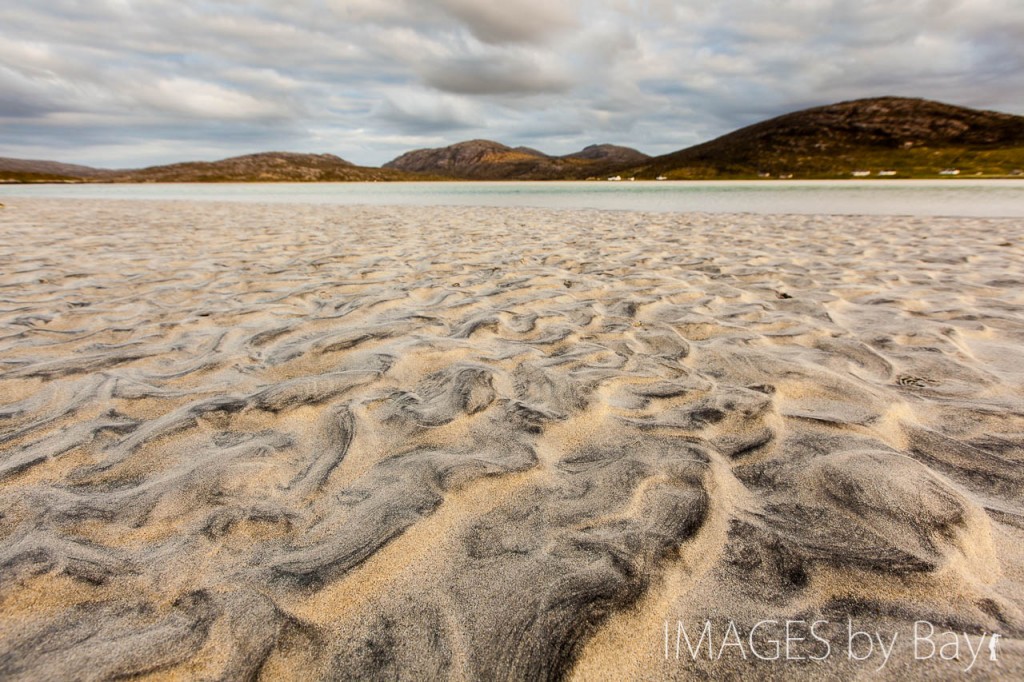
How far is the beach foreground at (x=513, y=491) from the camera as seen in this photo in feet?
4.26

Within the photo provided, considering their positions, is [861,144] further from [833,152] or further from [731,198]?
[731,198]

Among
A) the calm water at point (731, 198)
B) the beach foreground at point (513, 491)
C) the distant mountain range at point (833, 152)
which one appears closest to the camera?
the beach foreground at point (513, 491)

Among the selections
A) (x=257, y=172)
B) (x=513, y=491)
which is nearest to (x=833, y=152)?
(x=513, y=491)

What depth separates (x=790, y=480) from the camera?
6.37 ft

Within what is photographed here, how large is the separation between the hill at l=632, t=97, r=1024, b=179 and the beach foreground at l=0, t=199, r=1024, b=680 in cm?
10302

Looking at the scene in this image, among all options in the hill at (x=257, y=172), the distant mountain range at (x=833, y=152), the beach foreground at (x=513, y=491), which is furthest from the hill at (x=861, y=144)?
the beach foreground at (x=513, y=491)

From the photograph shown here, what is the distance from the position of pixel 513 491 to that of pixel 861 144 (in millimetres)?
139947

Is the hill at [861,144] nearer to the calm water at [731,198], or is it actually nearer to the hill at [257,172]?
the calm water at [731,198]

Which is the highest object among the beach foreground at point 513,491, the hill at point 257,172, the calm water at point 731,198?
the beach foreground at point 513,491

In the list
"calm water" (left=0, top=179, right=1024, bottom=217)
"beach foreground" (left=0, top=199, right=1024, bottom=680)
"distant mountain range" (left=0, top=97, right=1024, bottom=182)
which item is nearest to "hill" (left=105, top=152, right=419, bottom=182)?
"distant mountain range" (left=0, top=97, right=1024, bottom=182)

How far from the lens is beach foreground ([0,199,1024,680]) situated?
130 cm

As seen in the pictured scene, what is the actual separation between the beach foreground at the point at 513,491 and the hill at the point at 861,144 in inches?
4056

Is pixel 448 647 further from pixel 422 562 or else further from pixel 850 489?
pixel 850 489

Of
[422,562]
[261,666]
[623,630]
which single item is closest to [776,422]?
[623,630]
